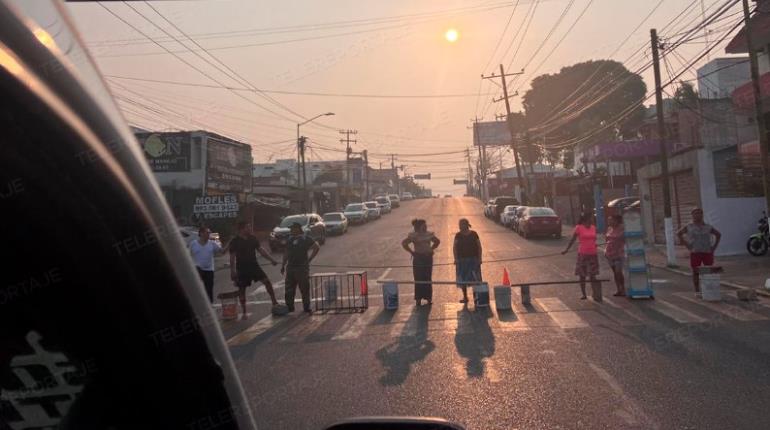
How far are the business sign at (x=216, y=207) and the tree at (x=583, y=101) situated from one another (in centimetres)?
3280

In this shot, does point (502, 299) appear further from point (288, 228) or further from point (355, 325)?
point (288, 228)

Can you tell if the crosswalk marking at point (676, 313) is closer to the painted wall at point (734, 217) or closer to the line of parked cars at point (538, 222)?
the painted wall at point (734, 217)

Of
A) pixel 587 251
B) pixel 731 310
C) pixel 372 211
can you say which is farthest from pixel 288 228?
pixel 372 211

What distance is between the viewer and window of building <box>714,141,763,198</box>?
1981 centimetres

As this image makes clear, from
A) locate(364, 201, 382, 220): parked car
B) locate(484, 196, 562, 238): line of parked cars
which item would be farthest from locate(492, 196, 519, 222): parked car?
locate(484, 196, 562, 238): line of parked cars

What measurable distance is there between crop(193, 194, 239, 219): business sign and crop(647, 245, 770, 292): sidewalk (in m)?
17.5

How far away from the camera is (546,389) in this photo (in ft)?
19.5

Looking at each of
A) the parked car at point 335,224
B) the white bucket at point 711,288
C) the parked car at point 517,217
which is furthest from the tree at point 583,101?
the white bucket at point 711,288

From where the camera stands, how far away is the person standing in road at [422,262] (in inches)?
468

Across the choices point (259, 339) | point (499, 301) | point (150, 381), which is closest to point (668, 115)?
point (499, 301)

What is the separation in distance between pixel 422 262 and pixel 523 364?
5267mm

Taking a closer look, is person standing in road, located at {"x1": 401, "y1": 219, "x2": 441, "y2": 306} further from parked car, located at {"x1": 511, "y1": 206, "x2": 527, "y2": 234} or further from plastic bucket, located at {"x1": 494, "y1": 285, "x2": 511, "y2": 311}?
parked car, located at {"x1": 511, "y1": 206, "x2": 527, "y2": 234}

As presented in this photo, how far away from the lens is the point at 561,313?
1027 centimetres

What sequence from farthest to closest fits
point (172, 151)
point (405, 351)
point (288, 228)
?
point (172, 151) → point (288, 228) → point (405, 351)
